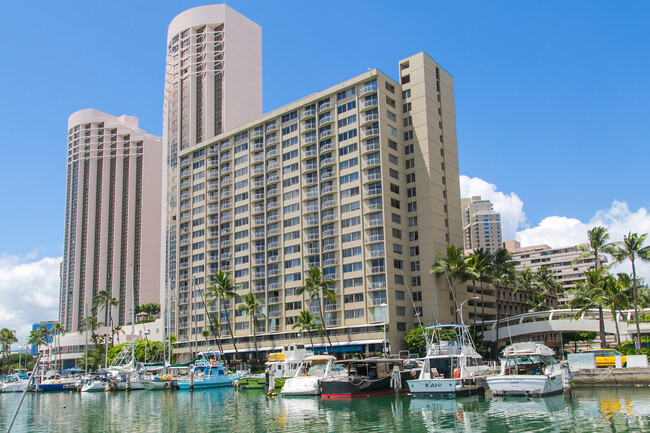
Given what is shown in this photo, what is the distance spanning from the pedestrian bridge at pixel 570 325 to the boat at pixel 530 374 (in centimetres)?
3592

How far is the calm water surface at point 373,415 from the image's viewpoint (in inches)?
1471

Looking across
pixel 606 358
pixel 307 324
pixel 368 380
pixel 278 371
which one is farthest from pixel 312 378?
pixel 307 324

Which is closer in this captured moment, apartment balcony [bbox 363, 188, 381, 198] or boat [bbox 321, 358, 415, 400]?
boat [bbox 321, 358, 415, 400]

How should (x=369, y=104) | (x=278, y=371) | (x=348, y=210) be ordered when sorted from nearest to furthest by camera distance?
(x=278, y=371) < (x=369, y=104) < (x=348, y=210)

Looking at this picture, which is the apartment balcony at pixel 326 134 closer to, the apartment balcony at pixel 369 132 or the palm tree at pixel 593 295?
the apartment balcony at pixel 369 132

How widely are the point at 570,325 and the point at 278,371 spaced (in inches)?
1911

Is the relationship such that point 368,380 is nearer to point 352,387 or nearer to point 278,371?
point 352,387

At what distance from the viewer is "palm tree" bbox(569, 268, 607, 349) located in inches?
3007

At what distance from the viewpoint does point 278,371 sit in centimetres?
7631

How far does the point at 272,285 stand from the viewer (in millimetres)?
114562

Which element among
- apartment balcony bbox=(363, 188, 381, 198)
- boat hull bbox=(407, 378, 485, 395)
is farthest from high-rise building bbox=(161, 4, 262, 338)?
boat hull bbox=(407, 378, 485, 395)

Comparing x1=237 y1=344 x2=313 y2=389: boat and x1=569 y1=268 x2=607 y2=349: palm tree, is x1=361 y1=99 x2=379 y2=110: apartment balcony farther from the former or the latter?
x1=569 y1=268 x2=607 y2=349: palm tree

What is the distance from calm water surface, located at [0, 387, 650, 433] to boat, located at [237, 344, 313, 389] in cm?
1179

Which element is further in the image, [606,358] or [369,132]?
[369,132]
